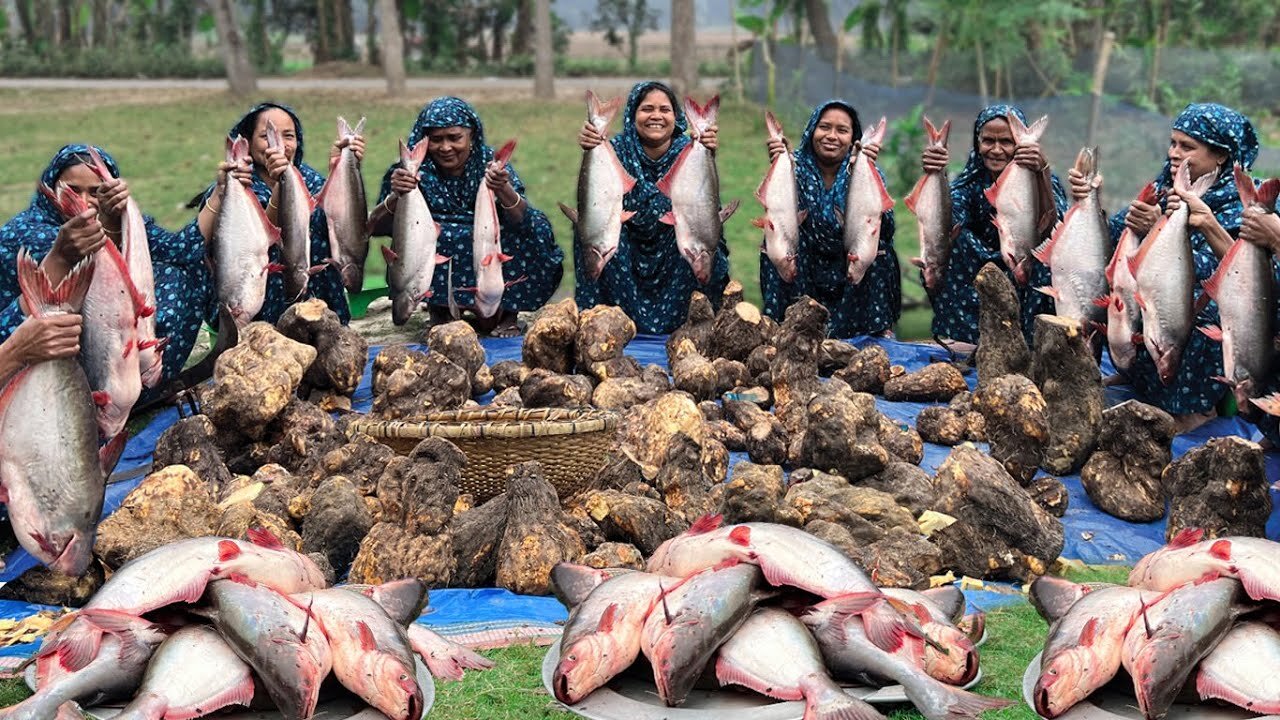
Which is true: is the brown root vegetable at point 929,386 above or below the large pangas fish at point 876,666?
below

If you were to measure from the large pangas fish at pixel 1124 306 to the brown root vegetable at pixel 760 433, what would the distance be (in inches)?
66.0

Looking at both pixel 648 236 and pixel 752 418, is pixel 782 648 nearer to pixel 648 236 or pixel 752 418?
pixel 752 418

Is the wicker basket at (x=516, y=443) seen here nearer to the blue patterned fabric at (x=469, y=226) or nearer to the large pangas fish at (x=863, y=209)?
the large pangas fish at (x=863, y=209)

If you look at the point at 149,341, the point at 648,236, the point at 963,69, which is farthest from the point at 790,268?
the point at 963,69

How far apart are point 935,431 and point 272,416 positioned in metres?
2.91

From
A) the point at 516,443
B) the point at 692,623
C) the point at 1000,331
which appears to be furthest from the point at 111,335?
the point at 1000,331

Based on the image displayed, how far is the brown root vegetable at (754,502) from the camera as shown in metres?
4.92

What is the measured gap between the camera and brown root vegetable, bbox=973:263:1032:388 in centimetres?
683

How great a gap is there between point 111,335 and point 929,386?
378 cm

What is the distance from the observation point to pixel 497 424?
17.9 feet

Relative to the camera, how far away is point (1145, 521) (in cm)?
577

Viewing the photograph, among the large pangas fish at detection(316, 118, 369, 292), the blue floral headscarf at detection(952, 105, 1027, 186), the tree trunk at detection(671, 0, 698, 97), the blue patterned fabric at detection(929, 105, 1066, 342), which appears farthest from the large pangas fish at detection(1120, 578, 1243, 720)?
the tree trunk at detection(671, 0, 698, 97)

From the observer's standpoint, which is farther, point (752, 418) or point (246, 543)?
point (752, 418)

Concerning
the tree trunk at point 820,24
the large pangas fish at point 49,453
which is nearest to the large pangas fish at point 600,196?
the large pangas fish at point 49,453
